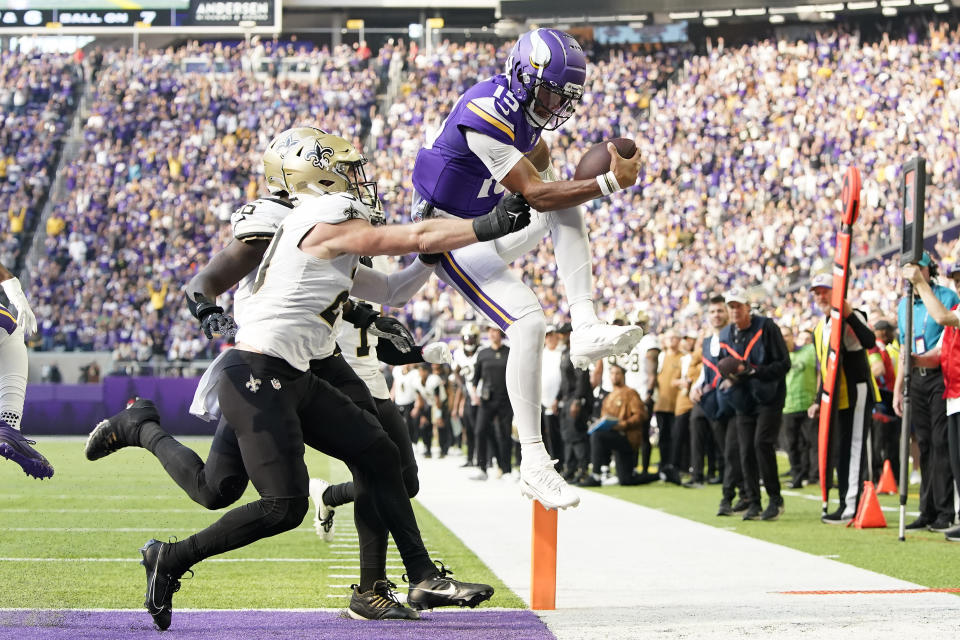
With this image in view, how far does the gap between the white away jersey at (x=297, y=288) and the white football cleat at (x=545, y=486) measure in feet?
3.30

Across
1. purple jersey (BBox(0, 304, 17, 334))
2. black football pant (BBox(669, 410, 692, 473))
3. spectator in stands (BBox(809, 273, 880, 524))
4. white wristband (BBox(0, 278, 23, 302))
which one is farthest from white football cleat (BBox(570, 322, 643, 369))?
black football pant (BBox(669, 410, 692, 473))

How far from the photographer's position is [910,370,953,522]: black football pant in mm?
8906

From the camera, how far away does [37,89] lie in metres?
35.9

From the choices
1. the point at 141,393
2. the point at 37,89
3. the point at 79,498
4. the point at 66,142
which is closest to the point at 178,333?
the point at 141,393

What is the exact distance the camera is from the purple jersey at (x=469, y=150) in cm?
504

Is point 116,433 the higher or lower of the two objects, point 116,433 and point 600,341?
the lower

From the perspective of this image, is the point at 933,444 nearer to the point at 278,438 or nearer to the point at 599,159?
the point at 599,159

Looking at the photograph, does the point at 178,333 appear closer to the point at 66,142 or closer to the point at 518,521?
the point at 66,142

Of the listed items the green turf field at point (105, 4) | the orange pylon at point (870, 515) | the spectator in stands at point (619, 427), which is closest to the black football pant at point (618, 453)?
the spectator in stands at point (619, 427)

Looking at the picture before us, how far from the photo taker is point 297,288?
473cm

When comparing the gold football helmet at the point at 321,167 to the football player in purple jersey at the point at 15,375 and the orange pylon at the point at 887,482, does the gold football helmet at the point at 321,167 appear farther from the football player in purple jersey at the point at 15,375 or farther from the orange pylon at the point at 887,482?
the orange pylon at the point at 887,482

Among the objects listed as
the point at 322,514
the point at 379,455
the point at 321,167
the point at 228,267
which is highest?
the point at 321,167

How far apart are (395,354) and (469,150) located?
992mm

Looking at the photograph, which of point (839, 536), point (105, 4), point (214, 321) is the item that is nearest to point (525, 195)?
point (214, 321)
